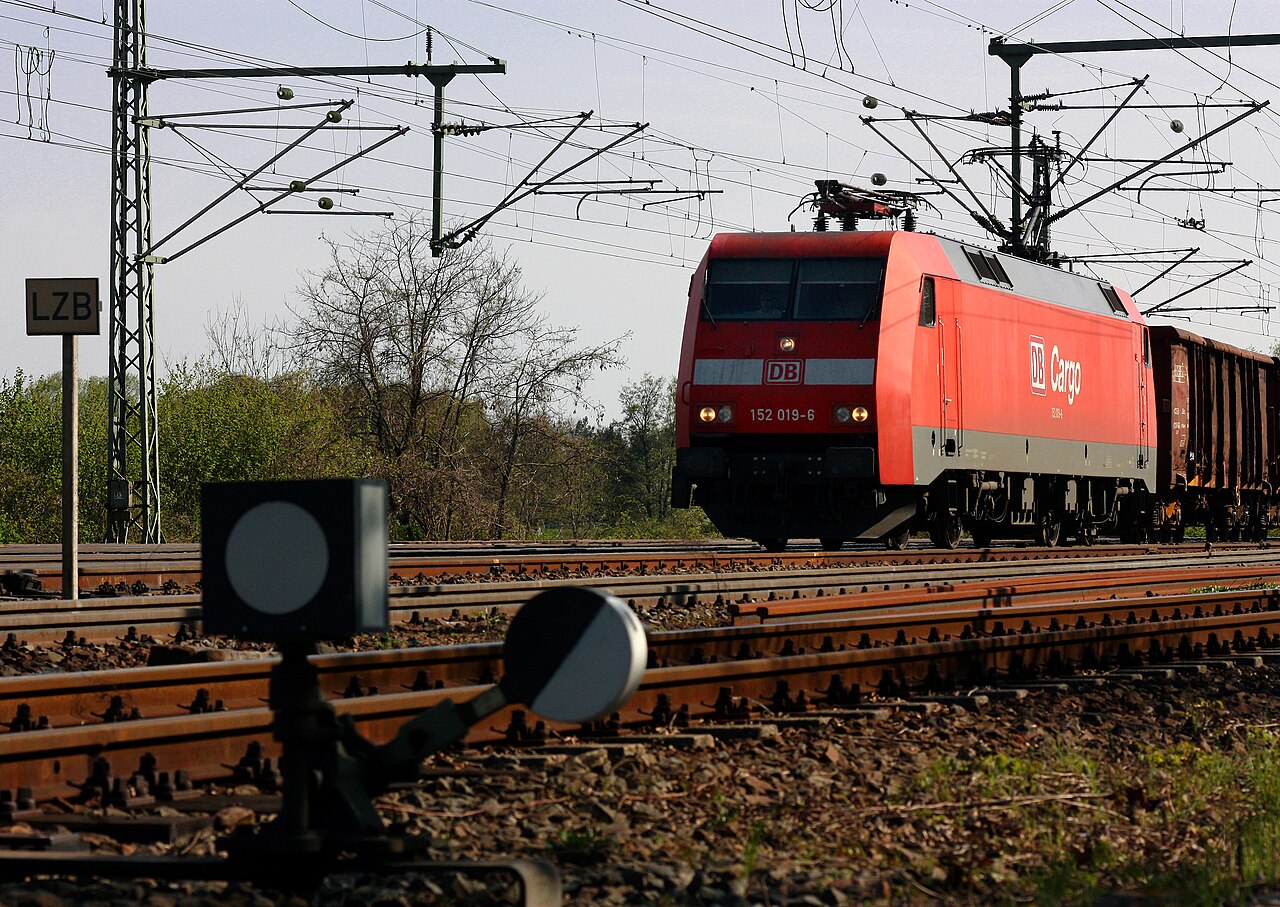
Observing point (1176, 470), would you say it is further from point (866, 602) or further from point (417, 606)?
point (417, 606)

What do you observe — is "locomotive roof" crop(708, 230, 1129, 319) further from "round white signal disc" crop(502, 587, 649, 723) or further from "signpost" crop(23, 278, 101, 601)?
"round white signal disc" crop(502, 587, 649, 723)

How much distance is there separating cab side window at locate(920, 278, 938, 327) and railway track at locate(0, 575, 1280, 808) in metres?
6.39

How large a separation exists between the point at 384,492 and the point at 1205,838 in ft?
8.93

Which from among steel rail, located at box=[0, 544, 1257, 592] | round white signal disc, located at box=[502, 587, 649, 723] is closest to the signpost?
steel rail, located at box=[0, 544, 1257, 592]

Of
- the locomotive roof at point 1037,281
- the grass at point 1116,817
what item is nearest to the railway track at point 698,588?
the locomotive roof at point 1037,281

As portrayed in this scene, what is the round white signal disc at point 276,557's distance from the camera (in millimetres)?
3264

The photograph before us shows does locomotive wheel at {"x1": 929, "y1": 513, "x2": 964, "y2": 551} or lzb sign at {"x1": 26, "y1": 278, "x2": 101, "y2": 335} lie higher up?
lzb sign at {"x1": 26, "y1": 278, "x2": 101, "y2": 335}

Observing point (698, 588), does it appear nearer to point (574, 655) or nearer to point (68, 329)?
point (68, 329)

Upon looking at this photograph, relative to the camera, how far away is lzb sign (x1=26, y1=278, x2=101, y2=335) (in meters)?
11.2

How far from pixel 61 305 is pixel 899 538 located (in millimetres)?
11291

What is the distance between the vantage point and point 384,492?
3.34m

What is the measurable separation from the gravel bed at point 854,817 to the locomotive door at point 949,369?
36.5ft

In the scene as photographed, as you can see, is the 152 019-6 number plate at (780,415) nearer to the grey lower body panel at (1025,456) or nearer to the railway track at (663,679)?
the grey lower body panel at (1025,456)

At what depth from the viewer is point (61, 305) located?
11328 millimetres
